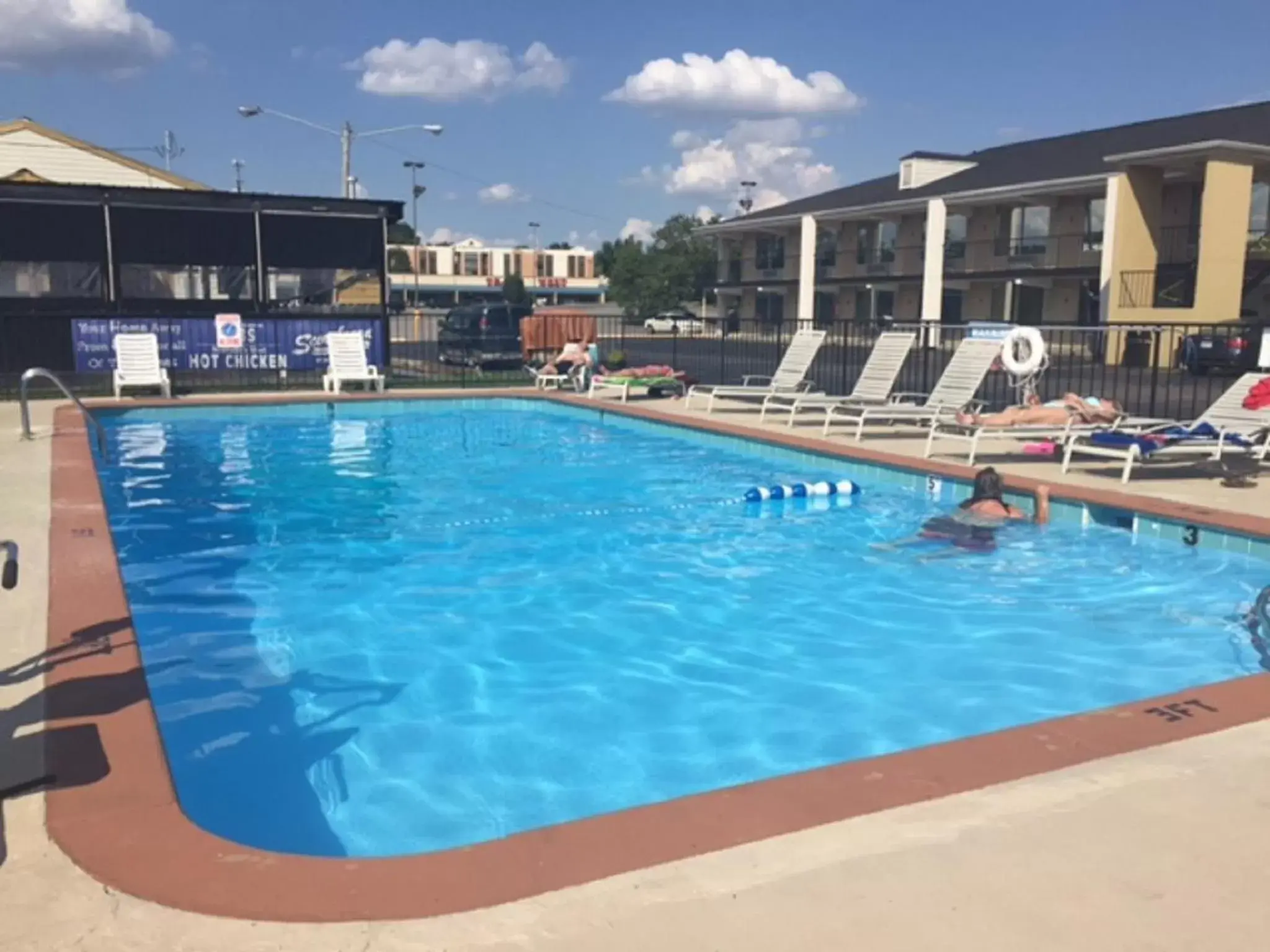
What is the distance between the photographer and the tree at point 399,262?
301ft

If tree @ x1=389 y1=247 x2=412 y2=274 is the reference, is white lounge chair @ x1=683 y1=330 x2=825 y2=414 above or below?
below

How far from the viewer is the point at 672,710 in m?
5.46

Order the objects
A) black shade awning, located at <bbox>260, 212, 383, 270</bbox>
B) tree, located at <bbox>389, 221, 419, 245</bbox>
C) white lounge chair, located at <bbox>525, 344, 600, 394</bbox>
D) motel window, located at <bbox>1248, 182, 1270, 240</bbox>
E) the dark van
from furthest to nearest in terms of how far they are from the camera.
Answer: tree, located at <bbox>389, 221, 419, 245</bbox>
motel window, located at <bbox>1248, 182, 1270, 240</bbox>
the dark van
black shade awning, located at <bbox>260, 212, 383, 270</bbox>
white lounge chair, located at <bbox>525, 344, 600, 394</bbox>

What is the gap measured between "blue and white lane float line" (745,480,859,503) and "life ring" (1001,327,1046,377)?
Result: 2859 millimetres

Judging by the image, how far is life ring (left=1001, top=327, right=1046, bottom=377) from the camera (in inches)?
475

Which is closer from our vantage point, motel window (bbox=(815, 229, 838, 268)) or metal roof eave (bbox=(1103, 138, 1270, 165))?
metal roof eave (bbox=(1103, 138, 1270, 165))

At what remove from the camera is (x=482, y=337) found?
1055 inches

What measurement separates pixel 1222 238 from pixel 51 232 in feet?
88.8

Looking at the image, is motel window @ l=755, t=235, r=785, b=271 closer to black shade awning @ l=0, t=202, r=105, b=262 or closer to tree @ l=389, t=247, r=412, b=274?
black shade awning @ l=0, t=202, r=105, b=262

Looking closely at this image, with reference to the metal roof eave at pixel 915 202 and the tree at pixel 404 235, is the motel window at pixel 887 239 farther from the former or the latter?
the tree at pixel 404 235

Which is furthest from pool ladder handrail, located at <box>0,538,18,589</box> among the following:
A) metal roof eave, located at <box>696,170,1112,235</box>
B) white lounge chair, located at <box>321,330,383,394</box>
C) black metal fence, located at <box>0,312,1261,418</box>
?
metal roof eave, located at <box>696,170,1112,235</box>

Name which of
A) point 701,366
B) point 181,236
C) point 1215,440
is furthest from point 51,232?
point 1215,440

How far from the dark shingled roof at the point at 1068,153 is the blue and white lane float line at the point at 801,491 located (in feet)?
75.5

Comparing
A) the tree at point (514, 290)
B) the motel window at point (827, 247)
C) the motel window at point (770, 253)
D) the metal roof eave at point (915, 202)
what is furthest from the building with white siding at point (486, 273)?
the motel window at point (827, 247)
